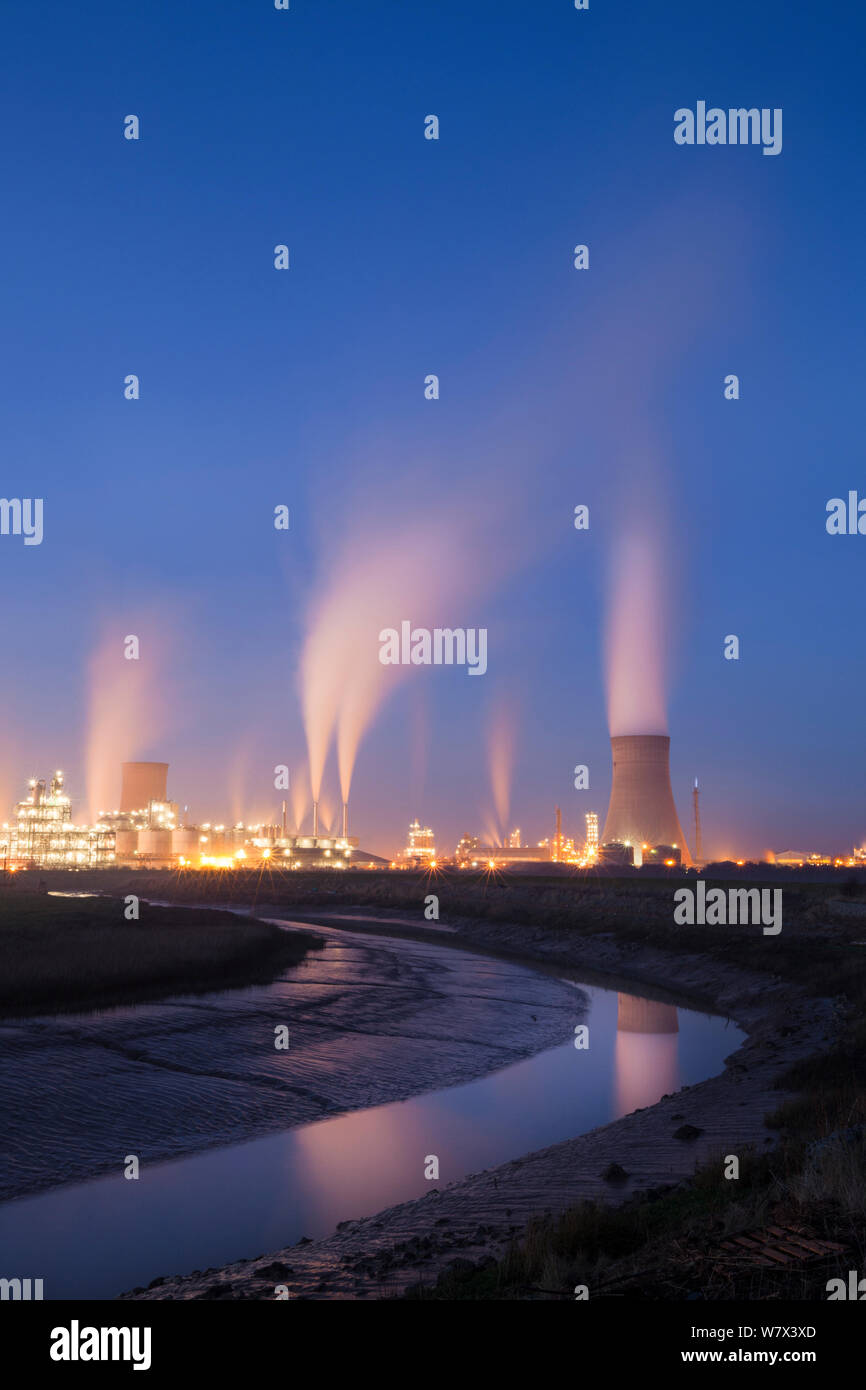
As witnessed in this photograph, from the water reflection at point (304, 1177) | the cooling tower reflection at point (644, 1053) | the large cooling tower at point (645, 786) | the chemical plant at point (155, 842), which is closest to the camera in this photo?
the water reflection at point (304, 1177)

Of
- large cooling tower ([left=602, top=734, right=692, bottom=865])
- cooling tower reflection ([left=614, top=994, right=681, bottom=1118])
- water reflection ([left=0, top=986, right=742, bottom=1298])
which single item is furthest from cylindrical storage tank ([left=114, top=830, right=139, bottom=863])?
water reflection ([left=0, top=986, right=742, bottom=1298])

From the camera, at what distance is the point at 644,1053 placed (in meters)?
25.4

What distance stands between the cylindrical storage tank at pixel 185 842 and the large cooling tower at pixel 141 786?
7747mm

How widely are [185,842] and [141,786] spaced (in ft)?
44.7

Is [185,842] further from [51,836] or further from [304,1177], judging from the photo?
[304,1177]

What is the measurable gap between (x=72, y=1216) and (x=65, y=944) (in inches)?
991

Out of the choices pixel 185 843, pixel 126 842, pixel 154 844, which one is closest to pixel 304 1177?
pixel 154 844

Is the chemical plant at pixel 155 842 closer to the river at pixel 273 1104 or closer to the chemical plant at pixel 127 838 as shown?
the chemical plant at pixel 127 838

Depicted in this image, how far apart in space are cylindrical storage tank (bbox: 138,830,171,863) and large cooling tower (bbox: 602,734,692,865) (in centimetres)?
10081

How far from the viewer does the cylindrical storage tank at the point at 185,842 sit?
171250 mm

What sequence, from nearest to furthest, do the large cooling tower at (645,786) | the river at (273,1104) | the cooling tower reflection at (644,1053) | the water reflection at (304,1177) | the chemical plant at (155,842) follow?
the water reflection at (304,1177)
the river at (273,1104)
the cooling tower reflection at (644,1053)
the large cooling tower at (645,786)
the chemical plant at (155,842)

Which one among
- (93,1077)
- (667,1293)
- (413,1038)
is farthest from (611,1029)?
(667,1293)

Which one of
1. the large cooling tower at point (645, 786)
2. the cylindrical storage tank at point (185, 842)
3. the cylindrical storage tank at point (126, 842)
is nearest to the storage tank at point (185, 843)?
the cylindrical storage tank at point (185, 842)

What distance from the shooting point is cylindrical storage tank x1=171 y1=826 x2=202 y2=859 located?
171250 mm
